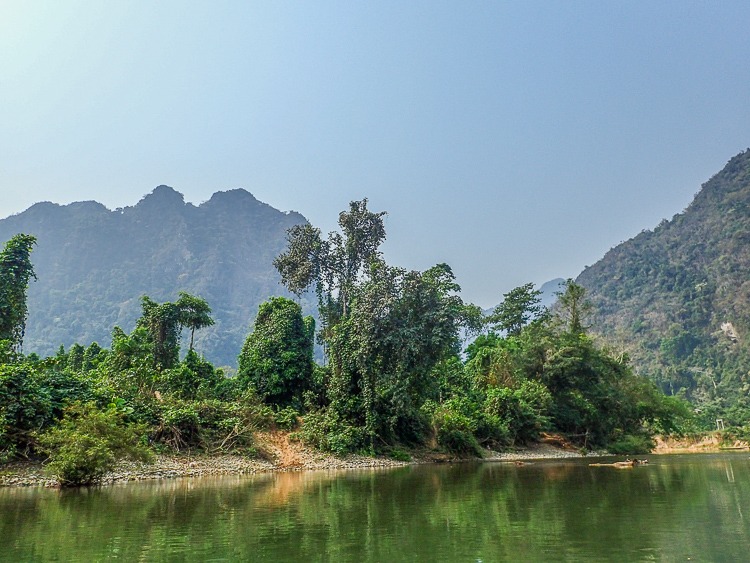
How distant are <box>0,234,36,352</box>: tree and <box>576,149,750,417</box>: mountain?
6286 centimetres

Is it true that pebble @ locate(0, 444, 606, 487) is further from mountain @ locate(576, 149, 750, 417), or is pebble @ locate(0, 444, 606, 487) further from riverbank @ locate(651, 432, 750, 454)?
mountain @ locate(576, 149, 750, 417)

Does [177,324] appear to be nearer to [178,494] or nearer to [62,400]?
[62,400]

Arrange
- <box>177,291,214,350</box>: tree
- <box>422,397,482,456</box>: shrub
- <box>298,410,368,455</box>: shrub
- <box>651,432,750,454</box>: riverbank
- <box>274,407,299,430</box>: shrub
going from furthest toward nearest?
<box>651,432,750,454</box>: riverbank → <box>177,291,214,350</box>: tree → <box>422,397,482,456</box>: shrub → <box>274,407,299,430</box>: shrub → <box>298,410,368,455</box>: shrub

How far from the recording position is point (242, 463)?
23.5 m

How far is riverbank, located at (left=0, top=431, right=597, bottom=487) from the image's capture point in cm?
1745

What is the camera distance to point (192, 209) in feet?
611

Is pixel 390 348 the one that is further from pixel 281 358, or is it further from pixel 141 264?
pixel 141 264

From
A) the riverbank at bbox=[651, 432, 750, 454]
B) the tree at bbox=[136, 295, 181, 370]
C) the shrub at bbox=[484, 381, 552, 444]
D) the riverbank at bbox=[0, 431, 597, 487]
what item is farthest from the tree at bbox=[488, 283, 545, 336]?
the tree at bbox=[136, 295, 181, 370]

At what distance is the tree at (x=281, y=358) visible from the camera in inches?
1189

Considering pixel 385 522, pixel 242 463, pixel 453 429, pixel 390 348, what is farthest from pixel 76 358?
pixel 385 522

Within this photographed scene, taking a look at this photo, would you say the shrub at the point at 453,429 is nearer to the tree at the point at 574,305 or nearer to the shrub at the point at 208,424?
the shrub at the point at 208,424

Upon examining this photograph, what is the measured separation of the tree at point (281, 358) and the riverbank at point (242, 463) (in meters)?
3.54

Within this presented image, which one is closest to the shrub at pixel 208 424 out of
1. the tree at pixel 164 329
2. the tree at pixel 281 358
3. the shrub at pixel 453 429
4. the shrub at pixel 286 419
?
the shrub at pixel 286 419

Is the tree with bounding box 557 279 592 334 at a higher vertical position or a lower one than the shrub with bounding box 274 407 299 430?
higher
